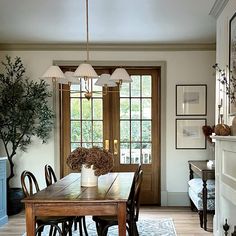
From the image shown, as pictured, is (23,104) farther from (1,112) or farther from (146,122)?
(146,122)

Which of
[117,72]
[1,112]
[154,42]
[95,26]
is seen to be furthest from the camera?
[154,42]

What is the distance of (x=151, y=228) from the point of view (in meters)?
4.72

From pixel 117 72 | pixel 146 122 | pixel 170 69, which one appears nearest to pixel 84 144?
pixel 146 122

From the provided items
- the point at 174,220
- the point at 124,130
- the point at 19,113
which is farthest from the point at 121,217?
the point at 124,130

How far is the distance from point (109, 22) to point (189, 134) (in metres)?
2.43

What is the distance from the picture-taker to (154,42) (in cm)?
596

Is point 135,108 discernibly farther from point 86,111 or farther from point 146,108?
point 86,111

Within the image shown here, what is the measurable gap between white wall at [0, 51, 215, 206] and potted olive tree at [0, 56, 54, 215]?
0.67ft

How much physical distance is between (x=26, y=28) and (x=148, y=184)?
10.8ft

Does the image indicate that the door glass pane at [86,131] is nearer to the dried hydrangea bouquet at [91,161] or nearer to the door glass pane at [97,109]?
the door glass pane at [97,109]

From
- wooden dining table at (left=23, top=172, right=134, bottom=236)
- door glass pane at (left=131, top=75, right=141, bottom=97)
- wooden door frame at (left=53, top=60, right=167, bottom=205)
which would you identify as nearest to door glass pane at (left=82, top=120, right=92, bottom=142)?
wooden door frame at (left=53, top=60, right=167, bottom=205)

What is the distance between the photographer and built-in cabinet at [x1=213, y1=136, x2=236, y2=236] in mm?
3213

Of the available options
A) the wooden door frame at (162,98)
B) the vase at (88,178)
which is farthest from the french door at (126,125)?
the vase at (88,178)

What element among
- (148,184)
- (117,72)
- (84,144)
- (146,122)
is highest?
(117,72)
